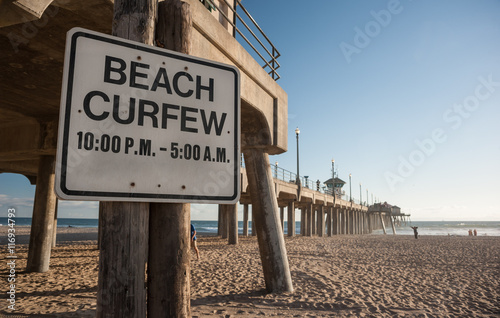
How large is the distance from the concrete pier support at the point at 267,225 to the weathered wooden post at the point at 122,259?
553cm

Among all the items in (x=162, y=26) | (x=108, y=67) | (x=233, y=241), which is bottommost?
(x=233, y=241)

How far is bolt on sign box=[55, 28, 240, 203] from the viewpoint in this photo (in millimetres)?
1255

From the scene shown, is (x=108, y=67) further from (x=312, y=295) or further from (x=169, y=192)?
(x=312, y=295)

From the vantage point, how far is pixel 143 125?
1396mm

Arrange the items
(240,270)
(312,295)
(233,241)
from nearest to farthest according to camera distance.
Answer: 1. (312,295)
2. (240,270)
3. (233,241)

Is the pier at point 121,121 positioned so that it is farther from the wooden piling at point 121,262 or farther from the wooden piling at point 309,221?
the wooden piling at point 309,221

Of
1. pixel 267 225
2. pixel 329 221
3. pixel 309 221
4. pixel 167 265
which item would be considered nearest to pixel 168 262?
pixel 167 265

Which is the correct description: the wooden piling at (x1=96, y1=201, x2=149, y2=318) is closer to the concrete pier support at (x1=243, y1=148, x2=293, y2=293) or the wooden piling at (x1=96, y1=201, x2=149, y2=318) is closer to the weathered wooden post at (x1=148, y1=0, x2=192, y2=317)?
the weathered wooden post at (x1=148, y1=0, x2=192, y2=317)

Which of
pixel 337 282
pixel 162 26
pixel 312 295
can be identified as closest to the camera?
pixel 162 26

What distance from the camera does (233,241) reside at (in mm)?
19438

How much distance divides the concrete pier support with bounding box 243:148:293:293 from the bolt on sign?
215 inches

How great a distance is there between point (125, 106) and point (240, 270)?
966cm

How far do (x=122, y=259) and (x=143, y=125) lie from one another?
0.62 meters

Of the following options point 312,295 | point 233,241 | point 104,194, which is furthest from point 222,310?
point 233,241
